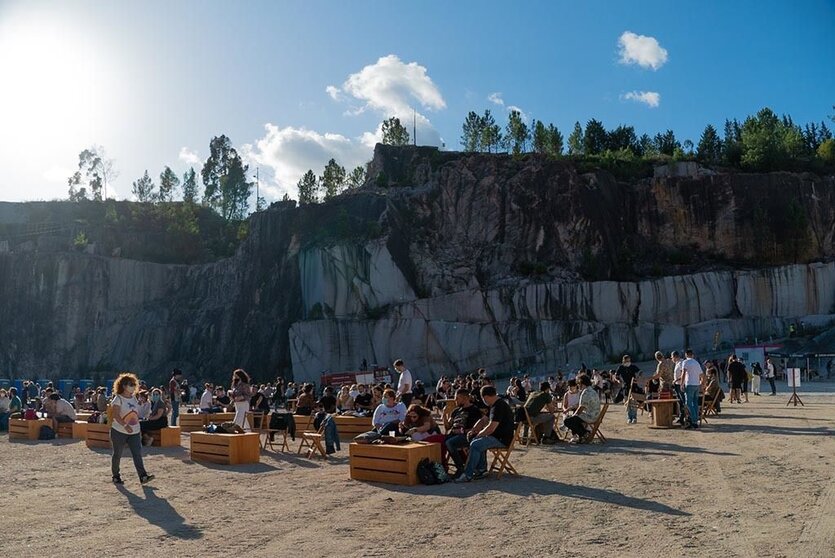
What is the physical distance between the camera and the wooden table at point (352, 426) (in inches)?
782

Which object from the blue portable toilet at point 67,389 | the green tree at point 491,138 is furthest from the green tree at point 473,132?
the blue portable toilet at point 67,389

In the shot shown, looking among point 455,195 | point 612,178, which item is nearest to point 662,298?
point 612,178

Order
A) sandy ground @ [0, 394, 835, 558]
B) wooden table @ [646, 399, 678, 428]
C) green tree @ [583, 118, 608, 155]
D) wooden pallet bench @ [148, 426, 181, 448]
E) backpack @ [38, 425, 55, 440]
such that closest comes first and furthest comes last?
sandy ground @ [0, 394, 835, 558]
wooden pallet bench @ [148, 426, 181, 448]
wooden table @ [646, 399, 678, 428]
backpack @ [38, 425, 55, 440]
green tree @ [583, 118, 608, 155]

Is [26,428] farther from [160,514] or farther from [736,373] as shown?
[736,373]

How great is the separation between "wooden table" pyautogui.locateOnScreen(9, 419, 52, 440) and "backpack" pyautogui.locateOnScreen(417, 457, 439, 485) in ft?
50.4

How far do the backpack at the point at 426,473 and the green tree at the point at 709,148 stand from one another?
79132 millimetres

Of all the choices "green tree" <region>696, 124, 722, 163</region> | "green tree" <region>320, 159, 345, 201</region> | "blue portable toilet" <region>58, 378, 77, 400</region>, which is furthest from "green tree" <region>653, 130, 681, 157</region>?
"blue portable toilet" <region>58, 378, 77, 400</region>

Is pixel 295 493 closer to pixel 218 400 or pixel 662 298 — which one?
pixel 218 400

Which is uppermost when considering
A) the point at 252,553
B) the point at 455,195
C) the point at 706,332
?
the point at 455,195

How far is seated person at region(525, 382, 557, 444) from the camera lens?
1612 centimetres

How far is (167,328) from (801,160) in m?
67.2

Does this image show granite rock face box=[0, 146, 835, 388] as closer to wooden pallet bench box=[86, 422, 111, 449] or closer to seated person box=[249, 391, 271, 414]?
seated person box=[249, 391, 271, 414]

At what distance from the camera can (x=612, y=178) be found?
7281 cm

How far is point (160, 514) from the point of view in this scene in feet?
33.0
